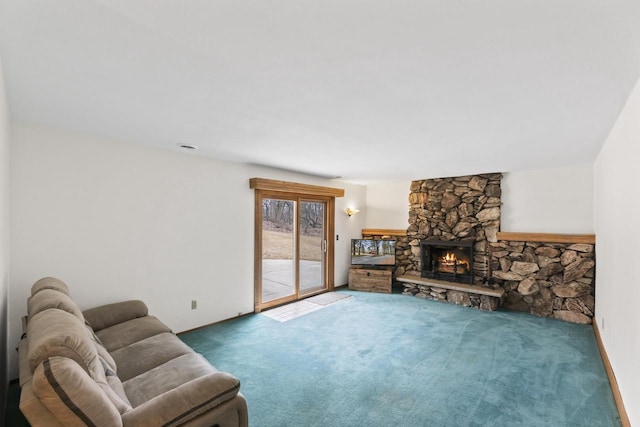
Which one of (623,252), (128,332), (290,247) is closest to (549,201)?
(623,252)

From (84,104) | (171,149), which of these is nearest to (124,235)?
(171,149)

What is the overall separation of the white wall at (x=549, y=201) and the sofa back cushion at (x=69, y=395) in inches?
223

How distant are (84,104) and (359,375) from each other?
3.16m

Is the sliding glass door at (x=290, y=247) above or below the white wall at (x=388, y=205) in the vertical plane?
below

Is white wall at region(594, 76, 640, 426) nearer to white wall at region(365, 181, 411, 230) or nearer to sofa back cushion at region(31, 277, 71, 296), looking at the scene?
white wall at region(365, 181, 411, 230)

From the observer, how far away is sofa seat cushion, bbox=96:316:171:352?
2618mm

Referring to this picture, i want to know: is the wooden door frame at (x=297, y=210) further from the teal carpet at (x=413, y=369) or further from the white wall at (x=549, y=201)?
the white wall at (x=549, y=201)

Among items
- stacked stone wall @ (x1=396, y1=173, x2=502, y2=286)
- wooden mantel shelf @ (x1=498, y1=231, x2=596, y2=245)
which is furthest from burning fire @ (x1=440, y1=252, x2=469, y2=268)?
wooden mantel shelf @ (x1=498, y1=231, x2=596, y2=245)

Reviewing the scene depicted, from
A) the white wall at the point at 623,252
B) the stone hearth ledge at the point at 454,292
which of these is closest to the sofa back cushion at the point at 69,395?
the white wall at the point at 623,252

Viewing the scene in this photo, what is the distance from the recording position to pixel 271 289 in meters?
5.20

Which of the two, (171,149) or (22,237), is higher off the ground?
(171,149)

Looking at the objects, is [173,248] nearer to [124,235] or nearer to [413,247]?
[124,235]

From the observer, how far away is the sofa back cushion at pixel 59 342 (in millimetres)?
1328

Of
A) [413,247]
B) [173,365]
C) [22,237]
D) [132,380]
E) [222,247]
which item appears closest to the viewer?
[132,380]
